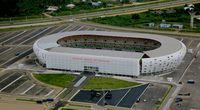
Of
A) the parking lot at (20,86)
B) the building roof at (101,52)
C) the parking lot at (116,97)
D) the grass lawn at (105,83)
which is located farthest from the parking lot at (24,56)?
the building roof at (101,52)

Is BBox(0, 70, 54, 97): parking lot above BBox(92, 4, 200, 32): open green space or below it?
below

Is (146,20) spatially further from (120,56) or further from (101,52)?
(120,56)

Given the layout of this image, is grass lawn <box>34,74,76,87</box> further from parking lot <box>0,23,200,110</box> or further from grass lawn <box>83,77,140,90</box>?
grass lawn <box>83,77,140,90</box>

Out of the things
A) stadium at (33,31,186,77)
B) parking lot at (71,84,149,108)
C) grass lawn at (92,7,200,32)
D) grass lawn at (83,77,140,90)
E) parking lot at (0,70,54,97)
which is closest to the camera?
parking lot at (71,84,149,108)

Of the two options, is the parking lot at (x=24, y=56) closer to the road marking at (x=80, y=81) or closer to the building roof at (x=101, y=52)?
the road marking at (x=80, y=81)

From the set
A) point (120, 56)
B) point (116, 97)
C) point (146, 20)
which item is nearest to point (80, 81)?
point (120, 56)

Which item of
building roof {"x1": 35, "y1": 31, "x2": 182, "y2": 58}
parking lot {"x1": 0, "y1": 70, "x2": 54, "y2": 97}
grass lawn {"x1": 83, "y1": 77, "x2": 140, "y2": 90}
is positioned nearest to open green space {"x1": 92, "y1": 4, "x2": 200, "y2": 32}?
building roof {"x1": 35, "y1": 31, "x2": 182, "y2": 58}

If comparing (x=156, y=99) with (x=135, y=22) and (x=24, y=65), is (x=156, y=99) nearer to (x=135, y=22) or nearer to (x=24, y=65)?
(x=24, y=65)
